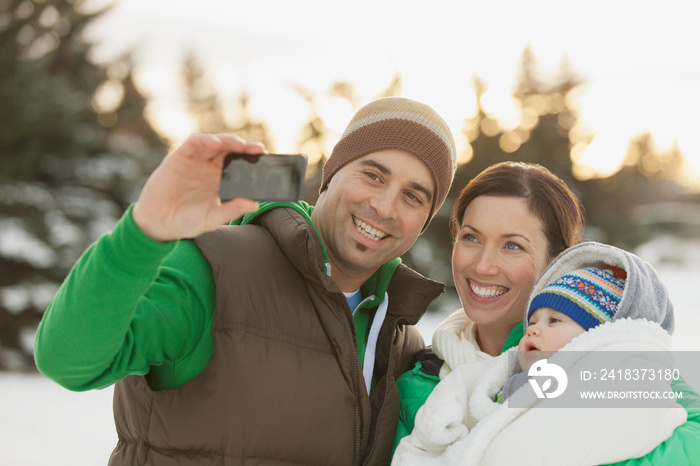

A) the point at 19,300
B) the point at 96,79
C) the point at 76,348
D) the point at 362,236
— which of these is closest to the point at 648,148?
the point at 96,79

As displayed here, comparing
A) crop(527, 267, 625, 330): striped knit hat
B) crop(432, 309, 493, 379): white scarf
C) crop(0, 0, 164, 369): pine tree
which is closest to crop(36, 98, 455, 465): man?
crop(432, 309, 493, 379): white scarf

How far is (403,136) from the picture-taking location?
2553 mm

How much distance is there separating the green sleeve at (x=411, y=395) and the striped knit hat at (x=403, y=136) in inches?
30.7

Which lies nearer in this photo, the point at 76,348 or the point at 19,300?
the point at 76,348

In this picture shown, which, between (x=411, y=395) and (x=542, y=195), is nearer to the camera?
(x=411, y=395)

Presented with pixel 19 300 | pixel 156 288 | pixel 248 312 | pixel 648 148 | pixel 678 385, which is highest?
pixel 156 288

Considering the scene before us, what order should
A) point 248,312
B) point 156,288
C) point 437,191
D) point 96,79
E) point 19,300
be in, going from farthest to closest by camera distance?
point 96,79
point 19,300
point 437,191
point 248,312
point 156,288

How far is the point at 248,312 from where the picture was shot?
1.92m

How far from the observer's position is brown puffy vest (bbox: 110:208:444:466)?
1868mm

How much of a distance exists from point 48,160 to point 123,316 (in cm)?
853

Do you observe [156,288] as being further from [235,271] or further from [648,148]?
[648,148]

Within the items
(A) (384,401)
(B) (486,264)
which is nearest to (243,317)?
(A) (384,401)

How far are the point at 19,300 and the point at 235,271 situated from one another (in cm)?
835

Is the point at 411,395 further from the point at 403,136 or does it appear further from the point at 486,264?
the point at 403,136
